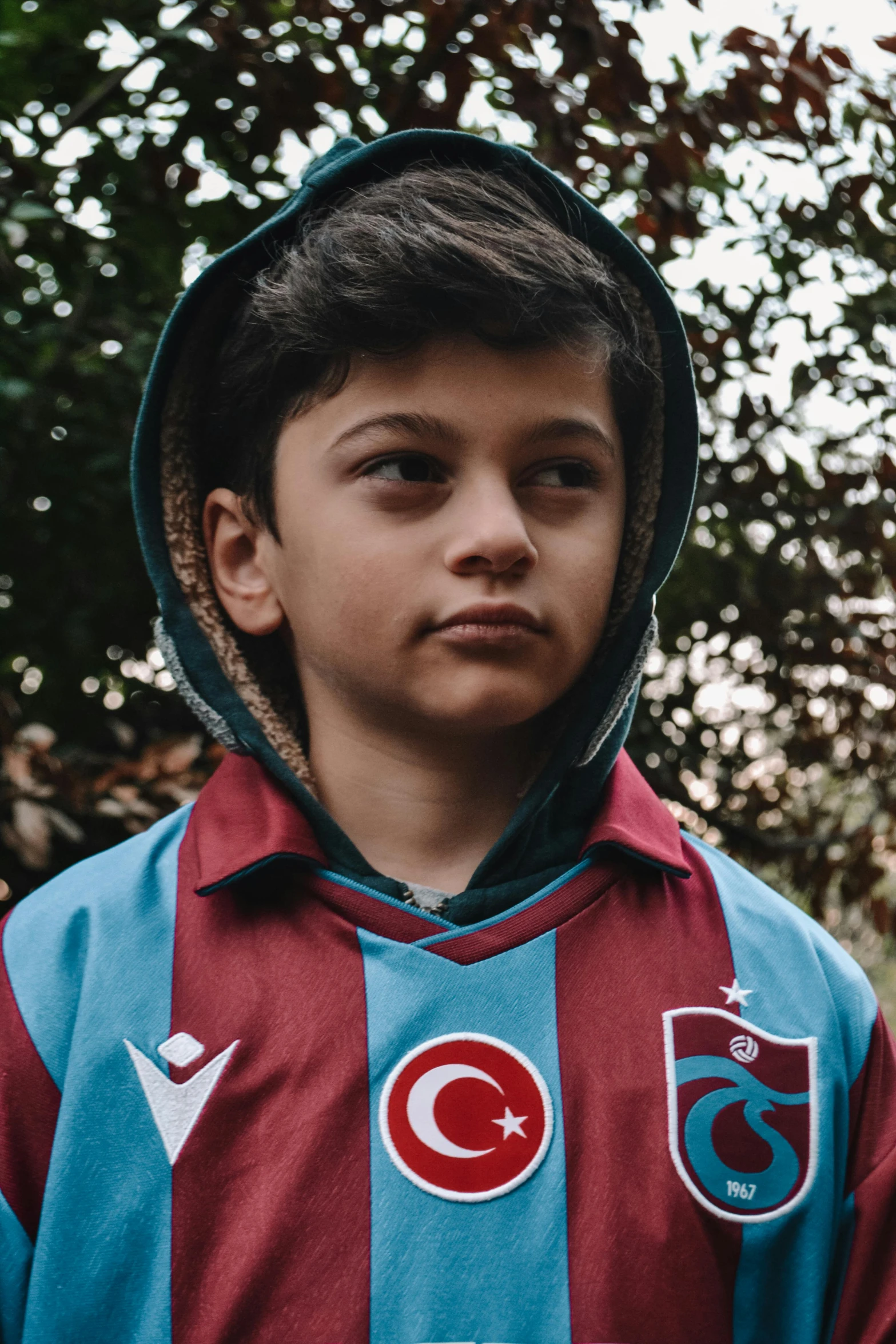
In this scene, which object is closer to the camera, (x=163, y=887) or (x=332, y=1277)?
(x=332, y=1277)

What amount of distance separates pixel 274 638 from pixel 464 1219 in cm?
82

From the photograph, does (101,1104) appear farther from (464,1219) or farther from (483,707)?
(483,707)

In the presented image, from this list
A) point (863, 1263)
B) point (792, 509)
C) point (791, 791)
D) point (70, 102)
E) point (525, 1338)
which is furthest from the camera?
point (791, 791)

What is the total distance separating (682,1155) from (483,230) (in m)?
1.06

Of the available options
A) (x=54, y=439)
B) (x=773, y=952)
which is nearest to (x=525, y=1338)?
(x=773, y=952)

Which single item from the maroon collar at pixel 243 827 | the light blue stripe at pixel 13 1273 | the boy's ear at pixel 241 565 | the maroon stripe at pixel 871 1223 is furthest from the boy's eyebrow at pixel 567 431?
the light blue stripe at pixel 13 1273

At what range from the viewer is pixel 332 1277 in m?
1.13

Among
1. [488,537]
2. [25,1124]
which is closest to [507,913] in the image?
[488,537]

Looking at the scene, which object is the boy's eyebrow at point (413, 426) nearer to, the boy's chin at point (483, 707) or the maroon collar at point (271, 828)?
the boy's chin at point (483, 707)

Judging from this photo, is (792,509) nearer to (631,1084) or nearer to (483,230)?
(483,230)

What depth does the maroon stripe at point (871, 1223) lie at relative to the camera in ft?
3.94

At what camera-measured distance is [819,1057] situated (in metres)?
1.28

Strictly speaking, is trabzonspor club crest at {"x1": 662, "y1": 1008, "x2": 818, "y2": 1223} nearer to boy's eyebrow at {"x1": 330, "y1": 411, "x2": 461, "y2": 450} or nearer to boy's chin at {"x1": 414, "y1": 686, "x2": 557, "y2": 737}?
boy's chin at {"x1": 414, "y1": 686, "x2": 557, "y2": 737}

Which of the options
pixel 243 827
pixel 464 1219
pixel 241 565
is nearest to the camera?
pixel 464 1219
